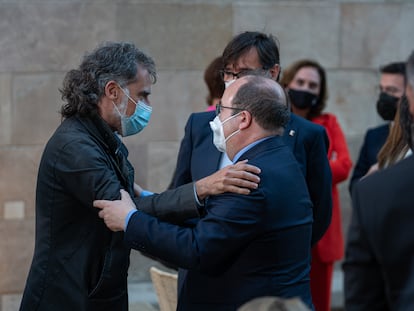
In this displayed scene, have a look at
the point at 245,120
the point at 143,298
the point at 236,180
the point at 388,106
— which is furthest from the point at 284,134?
the point at 143,298

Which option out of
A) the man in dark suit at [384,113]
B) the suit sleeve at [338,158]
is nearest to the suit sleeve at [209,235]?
the suit sleeve at [338,158]

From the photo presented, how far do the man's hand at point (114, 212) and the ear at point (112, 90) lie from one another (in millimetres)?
515

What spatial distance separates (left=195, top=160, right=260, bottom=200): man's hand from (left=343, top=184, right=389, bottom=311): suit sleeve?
631 millimetres

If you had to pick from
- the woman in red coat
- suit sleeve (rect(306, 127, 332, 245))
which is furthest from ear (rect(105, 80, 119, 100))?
the woman in red coat

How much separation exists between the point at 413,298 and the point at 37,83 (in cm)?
416

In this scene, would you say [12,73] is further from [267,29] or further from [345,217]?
[345,217]

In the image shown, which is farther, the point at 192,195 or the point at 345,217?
the point at 345,217

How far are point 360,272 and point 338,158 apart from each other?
3.28 meters

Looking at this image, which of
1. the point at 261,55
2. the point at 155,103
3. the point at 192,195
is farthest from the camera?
the point at 155,103

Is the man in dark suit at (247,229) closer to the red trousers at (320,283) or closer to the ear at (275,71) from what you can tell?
the ear at (275,71)

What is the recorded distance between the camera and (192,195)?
335cm

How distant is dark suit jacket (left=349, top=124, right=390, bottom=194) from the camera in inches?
224

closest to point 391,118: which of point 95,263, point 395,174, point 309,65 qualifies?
point 309,65

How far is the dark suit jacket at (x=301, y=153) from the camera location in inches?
166
